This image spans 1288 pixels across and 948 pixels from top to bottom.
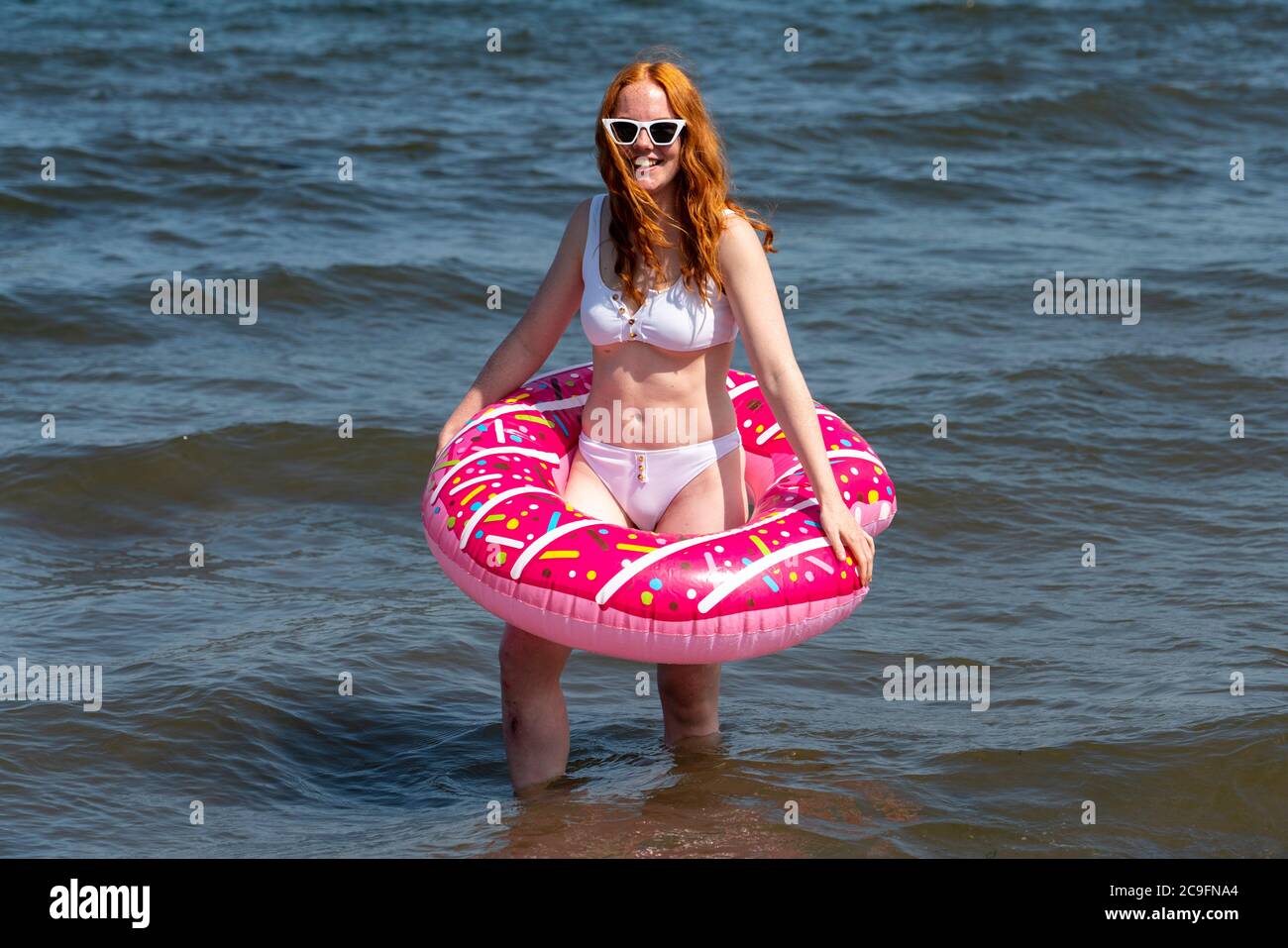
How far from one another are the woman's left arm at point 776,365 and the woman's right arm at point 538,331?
1.52ft

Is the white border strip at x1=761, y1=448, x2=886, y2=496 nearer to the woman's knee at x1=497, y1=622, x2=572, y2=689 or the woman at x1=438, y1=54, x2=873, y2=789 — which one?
the woman at x1=438, y1=54, x2=873, y2=789

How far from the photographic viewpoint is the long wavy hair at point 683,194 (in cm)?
403

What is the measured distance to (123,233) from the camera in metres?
10.8

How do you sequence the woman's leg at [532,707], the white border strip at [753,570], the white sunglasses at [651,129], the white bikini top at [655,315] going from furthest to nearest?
the woman's leg at [532,707], the white bikini top at [655,315], the white sunglasses at [651,129], the white border strip at [753,570]

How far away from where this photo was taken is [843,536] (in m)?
4.12

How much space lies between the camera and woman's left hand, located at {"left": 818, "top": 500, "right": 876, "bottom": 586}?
4.08 m

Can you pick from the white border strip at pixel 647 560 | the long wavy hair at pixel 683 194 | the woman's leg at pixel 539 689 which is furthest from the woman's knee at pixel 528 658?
the long wavy hair at pixel 683 194

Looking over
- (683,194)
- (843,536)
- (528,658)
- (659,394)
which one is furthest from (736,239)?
(528,658)

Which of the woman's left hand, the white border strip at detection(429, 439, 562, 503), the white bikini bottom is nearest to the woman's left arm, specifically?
Answer: the woman's left hand

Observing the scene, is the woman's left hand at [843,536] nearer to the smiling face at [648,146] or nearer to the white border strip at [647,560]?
the white border strip at [647,560]

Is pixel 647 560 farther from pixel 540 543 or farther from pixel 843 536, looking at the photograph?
pixel 843 536

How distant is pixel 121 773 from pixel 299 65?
12631mm
